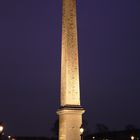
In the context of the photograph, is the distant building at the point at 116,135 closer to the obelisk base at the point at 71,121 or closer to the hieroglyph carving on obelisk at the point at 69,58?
the obelisk base at the point at 71,121

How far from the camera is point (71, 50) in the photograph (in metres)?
35.5

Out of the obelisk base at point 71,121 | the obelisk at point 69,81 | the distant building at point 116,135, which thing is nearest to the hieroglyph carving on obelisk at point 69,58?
the obelisk at point 69,81

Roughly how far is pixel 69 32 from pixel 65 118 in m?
7.09

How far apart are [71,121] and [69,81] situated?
10.6 ft

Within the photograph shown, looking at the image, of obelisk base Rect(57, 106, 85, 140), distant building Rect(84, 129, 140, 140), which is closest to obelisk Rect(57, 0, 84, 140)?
obelisk base Rect(57, 106, 85, 140)

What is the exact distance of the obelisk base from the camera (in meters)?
34.2

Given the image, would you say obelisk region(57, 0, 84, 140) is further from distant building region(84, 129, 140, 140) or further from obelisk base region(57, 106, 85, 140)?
distant building region(84, 129, 140, 140)

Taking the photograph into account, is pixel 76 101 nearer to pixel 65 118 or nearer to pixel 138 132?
pixel 65 118

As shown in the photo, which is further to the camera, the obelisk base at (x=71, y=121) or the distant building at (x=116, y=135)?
the distant building at (x=116, y=135)

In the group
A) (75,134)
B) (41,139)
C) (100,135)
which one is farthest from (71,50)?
(41,139)

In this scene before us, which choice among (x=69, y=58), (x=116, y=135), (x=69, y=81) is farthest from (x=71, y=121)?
(x=116, y=135)

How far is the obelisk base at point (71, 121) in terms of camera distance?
112ft

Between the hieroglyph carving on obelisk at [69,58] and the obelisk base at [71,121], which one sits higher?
the hieroglyph carving on obelisk at [69,58]

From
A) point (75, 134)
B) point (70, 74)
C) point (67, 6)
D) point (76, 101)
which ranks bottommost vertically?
point (75, 134)
